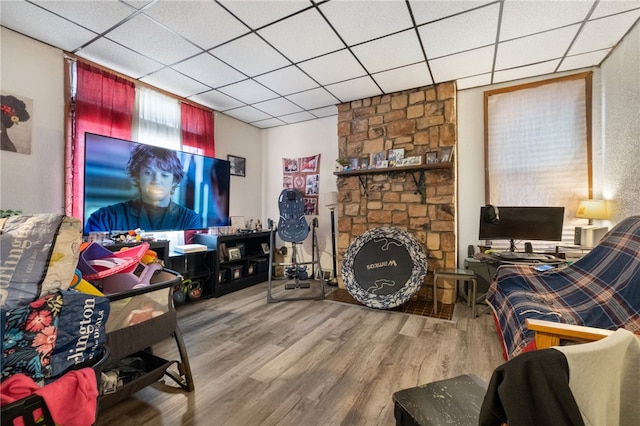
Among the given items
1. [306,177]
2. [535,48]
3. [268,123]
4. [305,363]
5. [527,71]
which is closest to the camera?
[305,363]

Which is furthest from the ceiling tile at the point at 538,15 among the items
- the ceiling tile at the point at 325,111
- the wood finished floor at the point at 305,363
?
the wood finished floor at the point at 305,363

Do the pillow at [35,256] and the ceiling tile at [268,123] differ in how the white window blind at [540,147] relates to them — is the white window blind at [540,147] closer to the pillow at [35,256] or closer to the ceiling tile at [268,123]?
the ceiling tile at [268,123]

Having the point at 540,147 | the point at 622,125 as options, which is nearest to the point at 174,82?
the point at 540,147

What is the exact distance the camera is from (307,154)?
464 centimetres

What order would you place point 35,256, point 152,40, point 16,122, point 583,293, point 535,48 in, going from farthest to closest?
1. point 535,48
2. point 152,40
3. point 16,122
4. point 583,293
5. point 35,256

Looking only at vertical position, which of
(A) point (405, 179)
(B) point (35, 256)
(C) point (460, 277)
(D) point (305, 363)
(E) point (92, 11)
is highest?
(E) point (92, 11)

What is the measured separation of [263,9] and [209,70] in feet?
3.85

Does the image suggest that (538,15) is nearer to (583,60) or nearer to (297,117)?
(583,60)

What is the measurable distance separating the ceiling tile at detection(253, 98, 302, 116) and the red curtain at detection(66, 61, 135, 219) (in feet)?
5.16

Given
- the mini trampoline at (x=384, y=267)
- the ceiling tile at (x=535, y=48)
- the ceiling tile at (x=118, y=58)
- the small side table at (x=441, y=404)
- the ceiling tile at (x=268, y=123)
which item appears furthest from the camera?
the ceiling tile at (x=268, y=123)

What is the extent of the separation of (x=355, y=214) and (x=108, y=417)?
3.10 meters

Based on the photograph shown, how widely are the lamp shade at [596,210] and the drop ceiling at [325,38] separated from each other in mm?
1478

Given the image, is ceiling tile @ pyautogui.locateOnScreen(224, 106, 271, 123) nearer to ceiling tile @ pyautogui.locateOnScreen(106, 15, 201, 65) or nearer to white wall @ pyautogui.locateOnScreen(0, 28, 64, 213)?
ceiling tile @ pyautogui.locateOnScreen(106, 15, 201, 65)

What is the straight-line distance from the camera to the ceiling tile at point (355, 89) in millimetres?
3311
